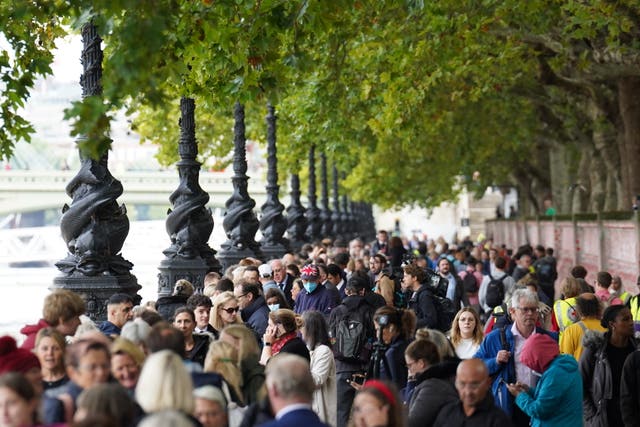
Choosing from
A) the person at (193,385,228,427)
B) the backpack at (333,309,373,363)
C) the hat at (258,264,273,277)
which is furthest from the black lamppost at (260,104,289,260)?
the person at (193,385,228,427)

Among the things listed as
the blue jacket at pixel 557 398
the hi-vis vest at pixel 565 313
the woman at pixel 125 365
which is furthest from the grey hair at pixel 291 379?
the hi-vis vest at pixel 565 313

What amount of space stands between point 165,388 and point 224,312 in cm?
483

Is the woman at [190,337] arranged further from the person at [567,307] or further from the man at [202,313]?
the person at [567,307]

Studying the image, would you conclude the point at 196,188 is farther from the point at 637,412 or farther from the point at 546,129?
the point at 546,129

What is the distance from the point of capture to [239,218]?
22.5 m

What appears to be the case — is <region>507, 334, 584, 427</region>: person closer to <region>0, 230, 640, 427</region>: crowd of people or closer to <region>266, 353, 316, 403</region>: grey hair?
<region>0, 230, 640, 427</region>: crowd of people

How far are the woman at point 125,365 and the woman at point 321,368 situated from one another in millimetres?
3304

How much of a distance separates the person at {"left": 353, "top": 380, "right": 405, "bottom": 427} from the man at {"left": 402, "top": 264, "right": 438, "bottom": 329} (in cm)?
757

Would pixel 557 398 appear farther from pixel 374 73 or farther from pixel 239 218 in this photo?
pixel 374 73

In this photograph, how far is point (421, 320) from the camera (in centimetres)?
1438

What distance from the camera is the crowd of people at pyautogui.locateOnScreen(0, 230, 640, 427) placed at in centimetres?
655

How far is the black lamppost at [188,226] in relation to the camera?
1669 cm

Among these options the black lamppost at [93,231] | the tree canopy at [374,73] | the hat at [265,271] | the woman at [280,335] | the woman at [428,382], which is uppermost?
the tree canopy at [374,73]

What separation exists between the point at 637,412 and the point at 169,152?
35.5m
